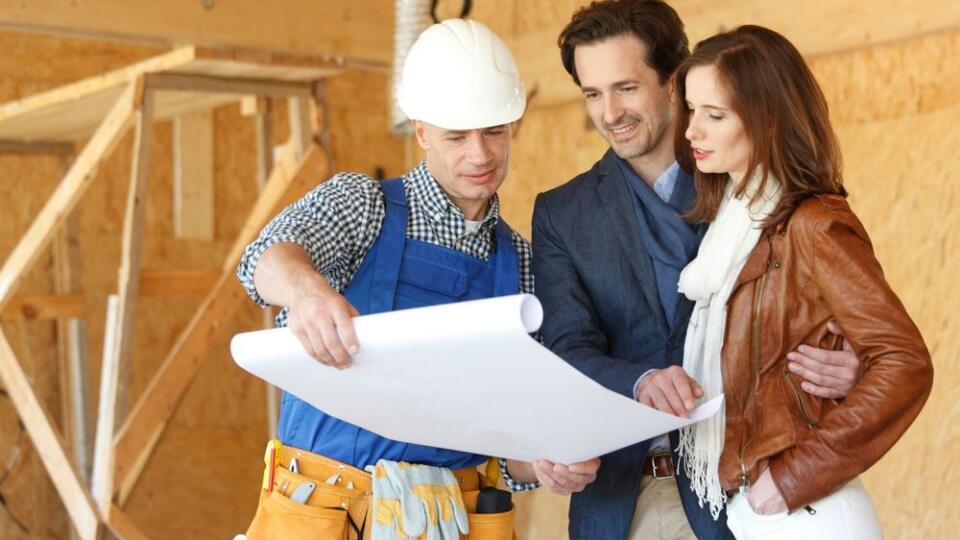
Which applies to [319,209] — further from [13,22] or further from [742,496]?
[13,22]

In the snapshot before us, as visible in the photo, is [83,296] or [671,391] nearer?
[671,391]

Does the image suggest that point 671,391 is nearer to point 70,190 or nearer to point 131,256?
point 131,256

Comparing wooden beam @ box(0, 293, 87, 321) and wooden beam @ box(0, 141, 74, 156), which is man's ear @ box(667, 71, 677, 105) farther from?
wooden beam @ box(0, 141, 74, 156)

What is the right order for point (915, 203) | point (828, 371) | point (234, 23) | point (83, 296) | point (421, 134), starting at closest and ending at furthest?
1. point (828, 371)
2. point (421, 134)
3. point (915, 203)
4. point (234, 23)
5. point (83, 296)

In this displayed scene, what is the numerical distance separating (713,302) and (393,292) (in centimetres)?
59

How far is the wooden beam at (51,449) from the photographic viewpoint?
4637mm

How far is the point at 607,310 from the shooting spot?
7.45 feet

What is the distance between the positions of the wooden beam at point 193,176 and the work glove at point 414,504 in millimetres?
4666

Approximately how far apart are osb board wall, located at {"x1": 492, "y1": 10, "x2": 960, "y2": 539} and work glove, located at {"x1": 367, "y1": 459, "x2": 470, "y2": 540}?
248 cm

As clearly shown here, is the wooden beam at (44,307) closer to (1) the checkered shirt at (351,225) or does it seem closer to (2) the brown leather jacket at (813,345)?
(1) the checkered shirt at (351,225)

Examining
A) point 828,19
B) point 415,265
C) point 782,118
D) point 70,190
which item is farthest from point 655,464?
point 70,190

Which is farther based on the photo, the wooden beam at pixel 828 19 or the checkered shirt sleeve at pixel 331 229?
the wooden beam at pixel 828 19

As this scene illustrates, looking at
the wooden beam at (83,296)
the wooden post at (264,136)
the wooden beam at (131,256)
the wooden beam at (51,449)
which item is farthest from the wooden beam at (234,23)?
the wooden beam at (51,449)

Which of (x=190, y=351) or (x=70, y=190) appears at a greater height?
(x=70, y=190)
